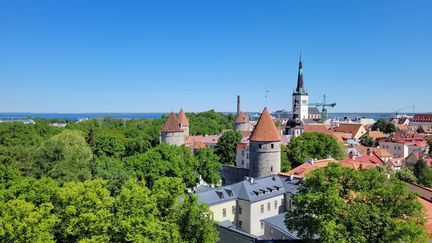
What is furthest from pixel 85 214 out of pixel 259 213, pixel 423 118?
pixel 423 118

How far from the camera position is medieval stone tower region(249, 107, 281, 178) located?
3716 centimetres

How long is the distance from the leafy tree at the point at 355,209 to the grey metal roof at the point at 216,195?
1081 cm

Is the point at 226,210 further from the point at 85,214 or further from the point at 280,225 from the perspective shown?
the point at 85,214

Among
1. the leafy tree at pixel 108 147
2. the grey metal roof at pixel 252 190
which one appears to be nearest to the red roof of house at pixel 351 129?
the grey metal roof at pixel 252 190

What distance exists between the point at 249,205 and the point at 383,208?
47.9 ft

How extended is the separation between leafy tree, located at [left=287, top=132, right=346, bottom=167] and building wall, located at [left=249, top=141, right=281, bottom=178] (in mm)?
7828

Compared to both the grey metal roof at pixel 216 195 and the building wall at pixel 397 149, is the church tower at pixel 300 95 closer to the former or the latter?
the building wall at pixel 397 149

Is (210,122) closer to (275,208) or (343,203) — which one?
(275,208)


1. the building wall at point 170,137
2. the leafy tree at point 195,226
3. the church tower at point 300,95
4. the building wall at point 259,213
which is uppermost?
the church tower at point 300,95

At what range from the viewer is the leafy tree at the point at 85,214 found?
17656 mm

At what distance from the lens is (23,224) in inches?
623

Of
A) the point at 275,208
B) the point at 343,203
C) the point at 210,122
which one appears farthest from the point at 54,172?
the point at 210,122

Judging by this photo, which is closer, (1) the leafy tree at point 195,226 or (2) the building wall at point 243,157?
(1) the leafy tree at point 195,226

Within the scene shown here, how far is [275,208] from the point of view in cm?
3250
